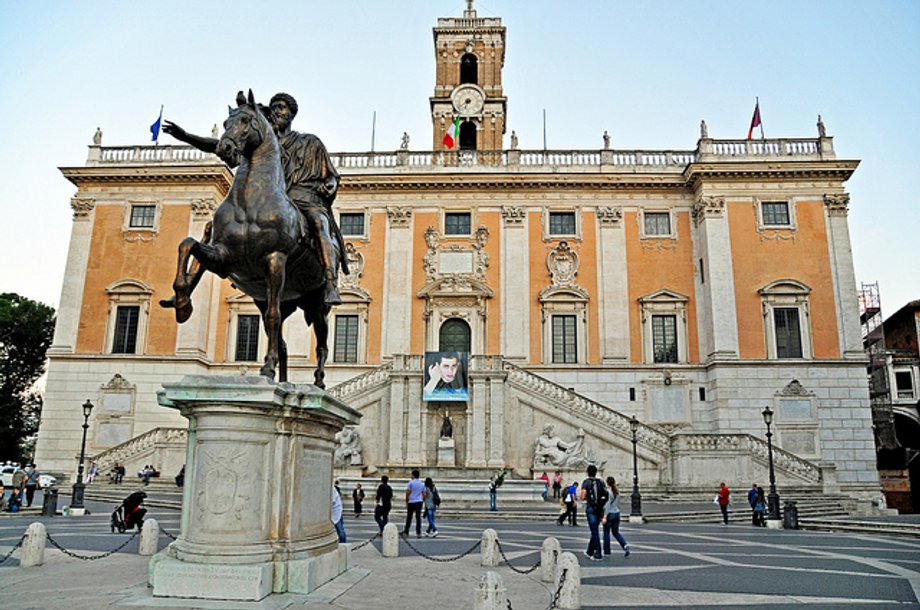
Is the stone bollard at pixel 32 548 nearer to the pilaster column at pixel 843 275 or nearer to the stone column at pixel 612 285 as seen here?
the stone column at pixel 612 285

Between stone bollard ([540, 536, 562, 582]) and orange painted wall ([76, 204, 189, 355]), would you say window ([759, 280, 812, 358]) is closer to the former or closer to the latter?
stone bollard ([540, 536, 562, 582])

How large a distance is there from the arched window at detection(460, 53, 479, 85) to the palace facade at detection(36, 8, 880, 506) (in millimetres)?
10208

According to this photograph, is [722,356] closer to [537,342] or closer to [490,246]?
[537,342]

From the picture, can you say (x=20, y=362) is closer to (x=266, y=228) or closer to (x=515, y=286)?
(x=515, y=286)

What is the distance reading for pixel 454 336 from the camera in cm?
3378

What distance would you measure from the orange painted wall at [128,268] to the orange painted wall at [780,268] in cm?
2647

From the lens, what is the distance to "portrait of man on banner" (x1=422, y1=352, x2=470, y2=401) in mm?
28578

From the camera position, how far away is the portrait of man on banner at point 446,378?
28578 mm

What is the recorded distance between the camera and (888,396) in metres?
45.2

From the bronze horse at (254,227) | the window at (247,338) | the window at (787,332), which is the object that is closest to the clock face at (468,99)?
the window at (247,338)

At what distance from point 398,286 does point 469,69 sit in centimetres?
1792

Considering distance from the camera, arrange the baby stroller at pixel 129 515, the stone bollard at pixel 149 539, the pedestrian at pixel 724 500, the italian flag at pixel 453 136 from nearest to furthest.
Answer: the stone bollard at pixel 149 539 < the baby stroller at pixel 129 515 < the pedestrian at pixel 724 500 < the italian flag at pixel 453 136

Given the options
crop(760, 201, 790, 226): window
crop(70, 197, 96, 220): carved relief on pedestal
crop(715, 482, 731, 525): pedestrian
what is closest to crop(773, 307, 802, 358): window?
crop(760, 201, 790, 226): window

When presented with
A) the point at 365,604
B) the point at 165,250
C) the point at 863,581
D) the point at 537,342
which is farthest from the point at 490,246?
the point at 365,604
